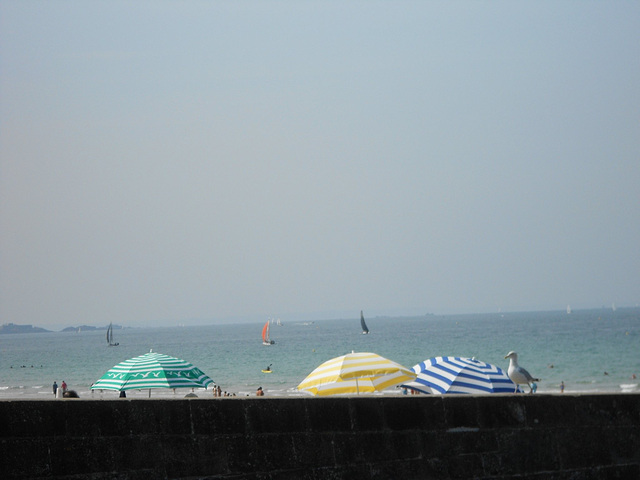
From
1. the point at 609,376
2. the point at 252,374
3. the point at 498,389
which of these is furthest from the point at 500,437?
the point at 252,374

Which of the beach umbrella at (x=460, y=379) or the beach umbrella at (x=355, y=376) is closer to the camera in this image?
the beach umbrella at (x=355, y=376)

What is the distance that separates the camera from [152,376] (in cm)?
1534

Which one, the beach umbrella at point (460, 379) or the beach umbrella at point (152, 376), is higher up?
the beach umbrella at point (152, 376)

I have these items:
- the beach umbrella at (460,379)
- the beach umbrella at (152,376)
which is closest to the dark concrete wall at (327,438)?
the beach umbrella at (460,379)

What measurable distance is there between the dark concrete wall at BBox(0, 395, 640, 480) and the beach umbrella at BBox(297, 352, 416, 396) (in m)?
5.90

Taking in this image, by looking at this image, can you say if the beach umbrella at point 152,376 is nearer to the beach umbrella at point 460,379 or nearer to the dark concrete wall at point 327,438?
the beach umbrella at point 460,379

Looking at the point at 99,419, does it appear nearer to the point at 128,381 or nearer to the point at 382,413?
the point at 382,413

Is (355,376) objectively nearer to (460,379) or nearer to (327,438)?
(460,379)

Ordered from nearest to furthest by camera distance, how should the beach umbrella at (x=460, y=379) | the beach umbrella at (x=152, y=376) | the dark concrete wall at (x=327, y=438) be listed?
1. the dark concrete wall at (x=327, y=438)
2. the beach umbrella at (x=460, y=379)
3. the beach umbrella at (x=152, y=376)

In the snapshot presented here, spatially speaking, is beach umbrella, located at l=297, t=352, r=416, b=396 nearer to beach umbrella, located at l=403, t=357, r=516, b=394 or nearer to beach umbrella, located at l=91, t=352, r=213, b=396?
beach umbrella, located at l=403, t=357, r=516, b=394

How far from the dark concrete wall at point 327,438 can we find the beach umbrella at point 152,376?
8674 mm

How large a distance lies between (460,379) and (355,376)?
1.96 meters

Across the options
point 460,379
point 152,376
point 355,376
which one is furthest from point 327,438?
point 152,376

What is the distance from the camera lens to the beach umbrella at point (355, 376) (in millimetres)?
12727
